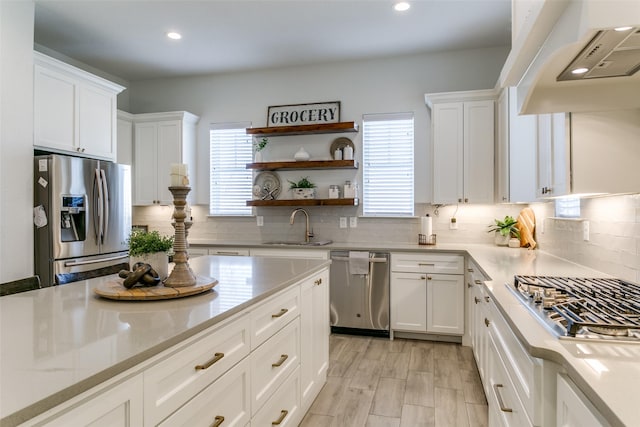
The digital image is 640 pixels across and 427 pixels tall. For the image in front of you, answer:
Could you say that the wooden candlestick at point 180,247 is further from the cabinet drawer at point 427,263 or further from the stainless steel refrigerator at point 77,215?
the cabinet drawer at point 427,263

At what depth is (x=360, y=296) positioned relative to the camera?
397 cm

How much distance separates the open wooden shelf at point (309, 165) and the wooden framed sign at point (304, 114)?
51 cm

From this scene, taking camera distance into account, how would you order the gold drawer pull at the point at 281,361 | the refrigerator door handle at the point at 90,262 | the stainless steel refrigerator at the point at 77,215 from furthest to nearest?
the refrigerator door handle at the point at 90,262 < the stainless steel refrigerator at the point at 77,215 < the gold drawer pull at the point at 281,361

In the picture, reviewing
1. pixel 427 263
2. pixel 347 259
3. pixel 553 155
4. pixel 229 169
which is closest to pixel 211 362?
pixel 553 155

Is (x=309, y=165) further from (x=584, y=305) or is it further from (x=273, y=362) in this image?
(x=584, y=305)

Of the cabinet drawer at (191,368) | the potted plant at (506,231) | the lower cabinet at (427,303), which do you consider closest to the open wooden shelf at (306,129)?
the lower cabinet at (427,303)

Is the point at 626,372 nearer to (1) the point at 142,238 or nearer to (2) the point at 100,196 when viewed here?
(1) the point at 142,238

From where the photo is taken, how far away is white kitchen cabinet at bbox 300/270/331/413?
7.57ft

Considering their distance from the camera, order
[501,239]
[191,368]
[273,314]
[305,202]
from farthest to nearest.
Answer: [305,202]
[501,239]
[273,314]
[191,368]

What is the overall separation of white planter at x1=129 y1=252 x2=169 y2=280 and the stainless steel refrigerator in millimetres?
2064

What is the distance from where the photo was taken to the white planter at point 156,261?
5.50ft

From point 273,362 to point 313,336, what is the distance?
66cm

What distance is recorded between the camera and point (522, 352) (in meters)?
1.32

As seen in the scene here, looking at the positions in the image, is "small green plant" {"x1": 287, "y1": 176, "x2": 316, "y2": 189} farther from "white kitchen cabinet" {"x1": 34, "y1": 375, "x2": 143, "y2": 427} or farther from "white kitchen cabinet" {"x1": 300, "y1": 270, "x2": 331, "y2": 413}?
"white kitchen cabinet" {"x1": 34, "y1": 375, "x2": 143, "y2": 427}
